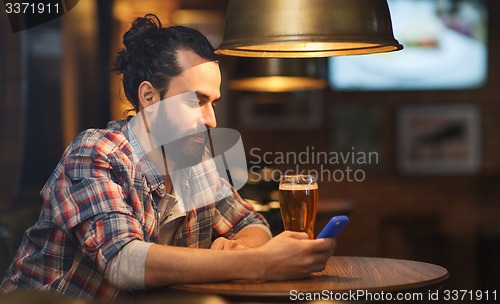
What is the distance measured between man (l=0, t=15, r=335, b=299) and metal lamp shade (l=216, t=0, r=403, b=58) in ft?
1.42

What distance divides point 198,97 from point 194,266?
618mm

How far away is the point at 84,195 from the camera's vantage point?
6.59 feet

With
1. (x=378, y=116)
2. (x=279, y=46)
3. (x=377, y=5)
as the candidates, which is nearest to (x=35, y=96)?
(x=279, y=46)

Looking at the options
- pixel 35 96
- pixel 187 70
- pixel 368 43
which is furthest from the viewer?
pixel 35 96

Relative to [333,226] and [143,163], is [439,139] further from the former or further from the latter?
[333,226]

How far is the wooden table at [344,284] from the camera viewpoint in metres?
1.79

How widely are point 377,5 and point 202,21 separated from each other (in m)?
4.28

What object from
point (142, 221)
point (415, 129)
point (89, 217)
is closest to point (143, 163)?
point (142, 221)

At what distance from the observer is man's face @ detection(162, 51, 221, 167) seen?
2.35m

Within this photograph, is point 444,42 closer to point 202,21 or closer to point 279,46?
point 202,21

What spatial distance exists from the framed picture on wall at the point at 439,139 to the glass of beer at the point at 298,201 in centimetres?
422

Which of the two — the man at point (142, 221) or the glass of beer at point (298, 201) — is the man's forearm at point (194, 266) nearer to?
the man at point (142, 221)

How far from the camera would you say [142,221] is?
2148mm

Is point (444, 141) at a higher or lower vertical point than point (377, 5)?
lower
